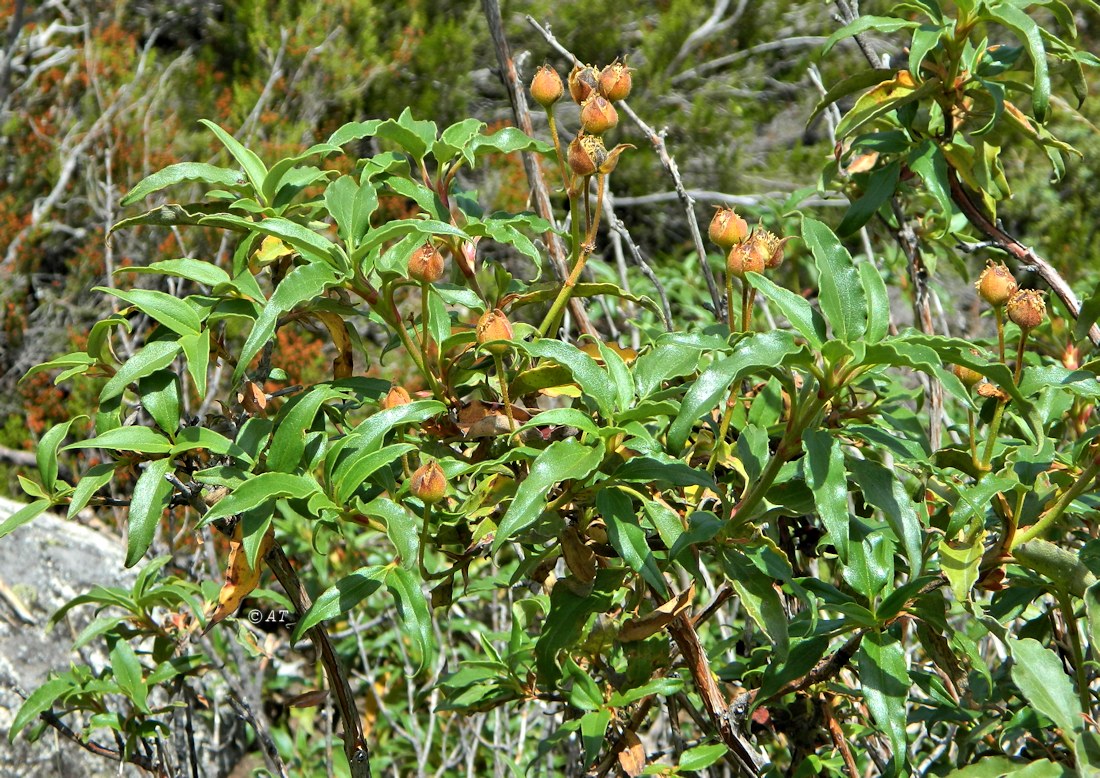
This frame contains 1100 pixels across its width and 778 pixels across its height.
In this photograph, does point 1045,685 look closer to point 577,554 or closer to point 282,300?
point 577,554

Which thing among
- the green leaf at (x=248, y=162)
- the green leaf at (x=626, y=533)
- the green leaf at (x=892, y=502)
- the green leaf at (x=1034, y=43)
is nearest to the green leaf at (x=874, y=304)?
the green leaf at (x=892, y=502)

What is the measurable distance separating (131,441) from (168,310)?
12 cm

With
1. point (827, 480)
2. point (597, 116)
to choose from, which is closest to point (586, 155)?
point (597, 116)

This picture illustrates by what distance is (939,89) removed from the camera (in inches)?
46.1

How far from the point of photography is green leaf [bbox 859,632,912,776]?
2.82 feet

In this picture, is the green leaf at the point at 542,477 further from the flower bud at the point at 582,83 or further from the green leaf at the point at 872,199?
the green leaf at the point at 872,199

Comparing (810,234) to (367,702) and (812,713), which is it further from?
(367,702)

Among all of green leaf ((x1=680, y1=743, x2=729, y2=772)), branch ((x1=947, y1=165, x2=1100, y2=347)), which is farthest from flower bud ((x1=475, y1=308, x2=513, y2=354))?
branch ((x1=947, y1=165, x2=1100, y2=347))

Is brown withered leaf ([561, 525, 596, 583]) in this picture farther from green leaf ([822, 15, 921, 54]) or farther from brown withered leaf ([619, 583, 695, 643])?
green leaf ([822, 15, 921, 54])

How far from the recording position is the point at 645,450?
0.84m

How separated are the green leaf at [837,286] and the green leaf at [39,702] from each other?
105cm

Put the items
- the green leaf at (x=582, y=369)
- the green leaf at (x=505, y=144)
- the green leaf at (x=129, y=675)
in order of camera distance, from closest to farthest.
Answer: the green leaf at (x=582, y=369)
the green leaf at (x=505, y=144)
the green leaf at (x=129, y=675)

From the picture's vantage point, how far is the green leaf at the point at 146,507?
86cm

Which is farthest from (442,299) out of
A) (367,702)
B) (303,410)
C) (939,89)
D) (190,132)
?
(190,132)
